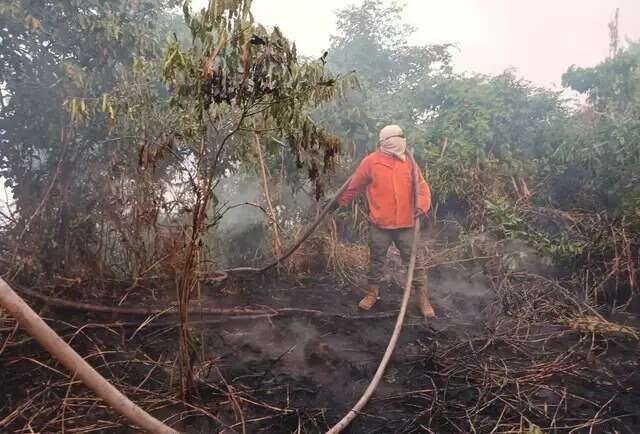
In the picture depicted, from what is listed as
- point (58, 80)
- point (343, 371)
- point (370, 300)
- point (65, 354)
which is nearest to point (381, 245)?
point (370, 300)

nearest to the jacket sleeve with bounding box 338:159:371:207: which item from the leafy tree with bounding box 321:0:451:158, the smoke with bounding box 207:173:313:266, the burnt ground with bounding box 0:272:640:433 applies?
the burnt ground with bounding box 0:272:640:433

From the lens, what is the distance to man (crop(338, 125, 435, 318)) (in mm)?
4422

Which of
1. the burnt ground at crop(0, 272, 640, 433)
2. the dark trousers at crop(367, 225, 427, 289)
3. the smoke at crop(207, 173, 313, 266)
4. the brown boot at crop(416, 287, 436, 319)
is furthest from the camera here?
the smoke at crop(207, 173, 313, 266)

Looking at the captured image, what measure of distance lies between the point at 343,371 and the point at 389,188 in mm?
2134

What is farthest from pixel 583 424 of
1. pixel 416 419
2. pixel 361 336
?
pixel 361 336

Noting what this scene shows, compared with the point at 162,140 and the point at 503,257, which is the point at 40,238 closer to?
the point at 162,140

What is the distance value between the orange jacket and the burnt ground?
3.33 feet

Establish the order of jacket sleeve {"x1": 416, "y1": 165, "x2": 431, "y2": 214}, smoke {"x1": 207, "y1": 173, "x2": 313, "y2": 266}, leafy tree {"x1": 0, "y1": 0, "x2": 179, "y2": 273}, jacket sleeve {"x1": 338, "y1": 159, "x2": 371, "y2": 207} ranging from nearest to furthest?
jacket sleeve {"x1": 416, "y1": 165, "x2": 431, "y2": 214} < jacket sleeve {"x1": 338, "y1": 159, "x2": 371, "y2": 207} < leafy tree {"x1": 0, "y1": 0, "x2": 179, "y2": 273} < smoke {"x1": 207, "y1": 173, "x2": 313, "y2": 266}

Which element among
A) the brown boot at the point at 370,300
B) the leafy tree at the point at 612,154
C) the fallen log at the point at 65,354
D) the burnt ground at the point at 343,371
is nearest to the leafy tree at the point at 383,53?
the leafy tree at the point at 612,154

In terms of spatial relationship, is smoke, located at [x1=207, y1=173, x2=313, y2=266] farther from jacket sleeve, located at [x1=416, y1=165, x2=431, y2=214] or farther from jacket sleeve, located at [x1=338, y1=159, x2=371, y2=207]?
jacket sleeve, located at [x1=416, y1=165, x2=431, y2=214]

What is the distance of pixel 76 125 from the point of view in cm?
550

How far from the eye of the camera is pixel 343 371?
9.80 feet

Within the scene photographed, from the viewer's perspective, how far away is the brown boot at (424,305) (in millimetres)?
4199

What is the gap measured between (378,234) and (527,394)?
7.54 feet
